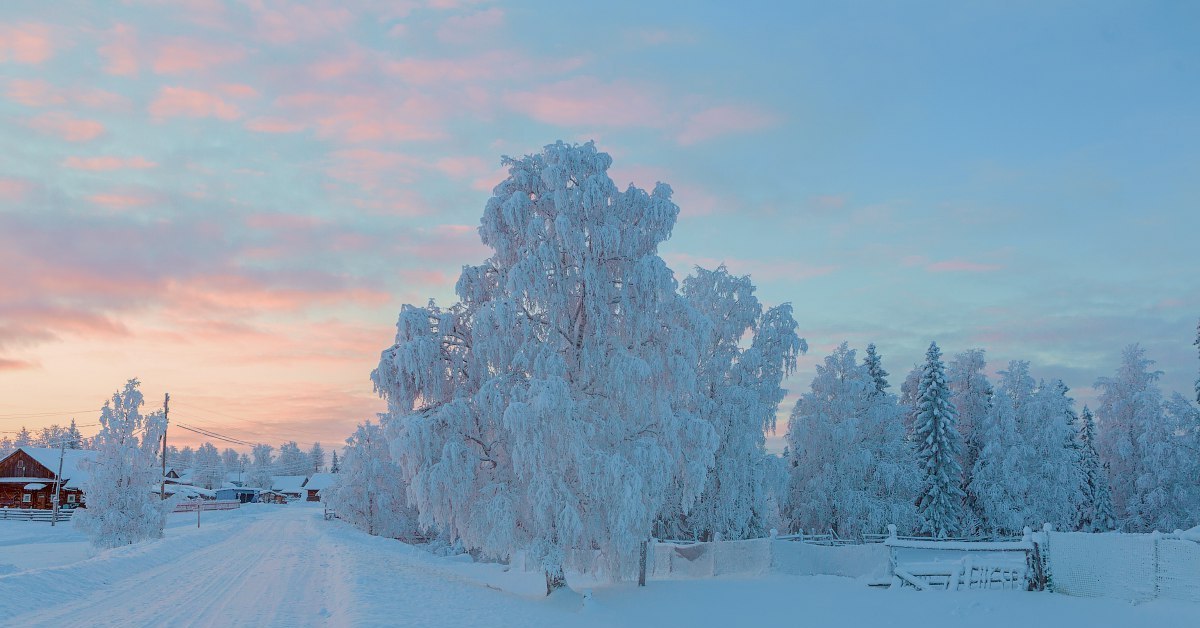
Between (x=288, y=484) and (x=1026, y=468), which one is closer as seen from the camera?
(x=1026, y=468)

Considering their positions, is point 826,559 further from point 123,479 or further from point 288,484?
point 288,484

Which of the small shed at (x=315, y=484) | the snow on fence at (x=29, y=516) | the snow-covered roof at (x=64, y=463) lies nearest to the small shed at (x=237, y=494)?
the small shed at (x=315, y=484)

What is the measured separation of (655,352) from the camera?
2086cm

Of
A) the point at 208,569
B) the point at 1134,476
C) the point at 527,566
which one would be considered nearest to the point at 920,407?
the point at 1134,476

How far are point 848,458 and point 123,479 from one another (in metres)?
34.4

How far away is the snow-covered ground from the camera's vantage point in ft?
47.2

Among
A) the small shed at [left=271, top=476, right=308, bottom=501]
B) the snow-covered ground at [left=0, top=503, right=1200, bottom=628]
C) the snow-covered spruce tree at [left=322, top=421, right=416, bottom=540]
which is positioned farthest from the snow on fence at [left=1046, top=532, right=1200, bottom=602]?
the small shed at [left=271, top=476, right=308, bottom=501]

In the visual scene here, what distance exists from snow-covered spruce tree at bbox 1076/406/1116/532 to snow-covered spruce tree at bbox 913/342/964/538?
11961mm

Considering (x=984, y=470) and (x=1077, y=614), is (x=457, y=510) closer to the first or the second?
(x=1077, y=614)

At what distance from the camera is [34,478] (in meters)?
70.8

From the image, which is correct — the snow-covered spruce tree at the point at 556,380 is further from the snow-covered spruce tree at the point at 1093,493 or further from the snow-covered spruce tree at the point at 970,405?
the snow-covered spruce tree at the point at 1093,493

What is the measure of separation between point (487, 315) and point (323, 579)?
9.29 m

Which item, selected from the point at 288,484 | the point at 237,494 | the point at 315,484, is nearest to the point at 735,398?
the point at 315,484

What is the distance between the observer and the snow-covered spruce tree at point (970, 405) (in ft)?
147
